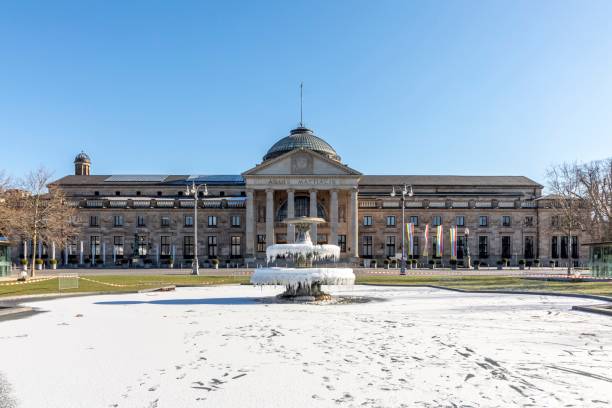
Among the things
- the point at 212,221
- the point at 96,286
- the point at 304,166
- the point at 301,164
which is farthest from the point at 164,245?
the point at 96,286

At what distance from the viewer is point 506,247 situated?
81.0 m

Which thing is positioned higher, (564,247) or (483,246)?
(483,246)

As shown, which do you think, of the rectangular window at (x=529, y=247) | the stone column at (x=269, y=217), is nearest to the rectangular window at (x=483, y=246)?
the rectangular window at (x=529, y=247)

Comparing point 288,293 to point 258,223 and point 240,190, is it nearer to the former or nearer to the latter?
point 258,223

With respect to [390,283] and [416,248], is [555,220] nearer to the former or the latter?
[416,248]

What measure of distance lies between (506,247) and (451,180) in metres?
16.7

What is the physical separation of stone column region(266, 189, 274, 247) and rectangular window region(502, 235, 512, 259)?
126ft

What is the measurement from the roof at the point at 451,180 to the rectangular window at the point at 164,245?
3530 cm

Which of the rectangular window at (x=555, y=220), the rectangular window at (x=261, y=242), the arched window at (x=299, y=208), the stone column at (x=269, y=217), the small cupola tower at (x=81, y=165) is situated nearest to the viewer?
the rectangular window at (x=555, y=220)

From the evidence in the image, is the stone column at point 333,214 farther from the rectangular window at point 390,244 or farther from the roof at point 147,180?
the roof at point 147,180

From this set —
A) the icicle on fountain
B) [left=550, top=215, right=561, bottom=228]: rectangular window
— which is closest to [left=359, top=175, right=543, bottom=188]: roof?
[left=550, top=215, right=561, bottom=228]: rectangular window

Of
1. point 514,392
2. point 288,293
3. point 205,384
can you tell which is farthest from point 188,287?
point 514,392

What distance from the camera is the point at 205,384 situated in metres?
8.80

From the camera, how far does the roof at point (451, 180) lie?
89375mm
